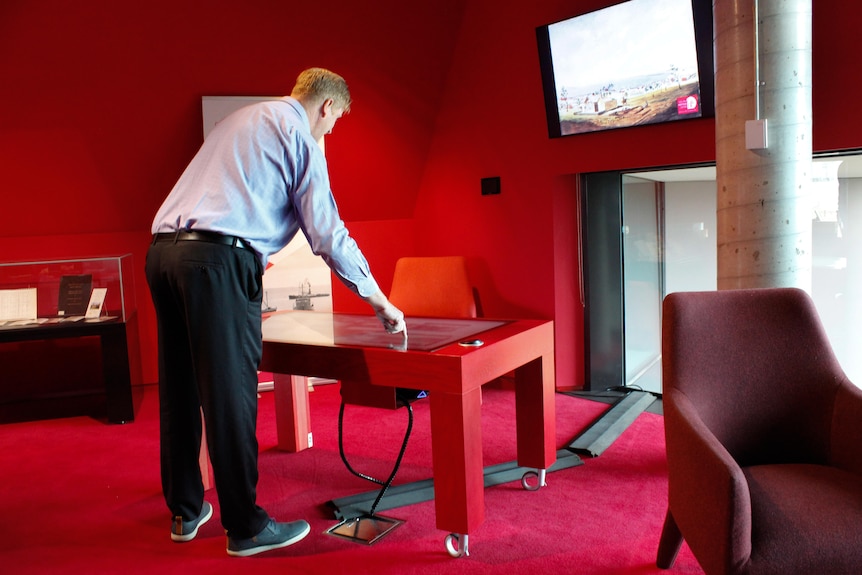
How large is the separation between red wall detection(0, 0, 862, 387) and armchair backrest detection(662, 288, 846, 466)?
183 cm

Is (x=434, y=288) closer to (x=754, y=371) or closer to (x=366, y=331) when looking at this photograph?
(x=366, y=331)

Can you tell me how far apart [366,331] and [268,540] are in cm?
92

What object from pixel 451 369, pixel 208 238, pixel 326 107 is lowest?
pixel 451 369

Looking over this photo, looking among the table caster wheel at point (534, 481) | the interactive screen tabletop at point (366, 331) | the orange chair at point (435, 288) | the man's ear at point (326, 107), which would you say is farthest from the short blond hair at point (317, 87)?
the orange chair at point (435, 288)

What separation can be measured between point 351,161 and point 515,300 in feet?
5.36

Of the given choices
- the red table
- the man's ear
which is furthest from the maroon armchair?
the man's ear

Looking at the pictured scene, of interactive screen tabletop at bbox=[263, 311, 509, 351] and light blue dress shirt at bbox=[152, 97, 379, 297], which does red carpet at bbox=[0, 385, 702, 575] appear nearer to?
interactive screen tabletop at bbox=[263, 311, 509, 351]

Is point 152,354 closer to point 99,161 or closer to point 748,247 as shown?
point 99,161

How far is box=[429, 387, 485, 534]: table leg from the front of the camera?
2.33 meters

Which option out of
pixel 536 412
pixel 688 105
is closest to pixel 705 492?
pixel 536 412

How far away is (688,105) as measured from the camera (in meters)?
3.71

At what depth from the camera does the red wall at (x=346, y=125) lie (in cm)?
416

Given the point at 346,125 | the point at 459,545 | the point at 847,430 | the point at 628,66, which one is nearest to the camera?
the point at 847,430

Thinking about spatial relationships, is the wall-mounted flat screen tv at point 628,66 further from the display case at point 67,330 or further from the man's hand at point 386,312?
the display case at point 67,330
